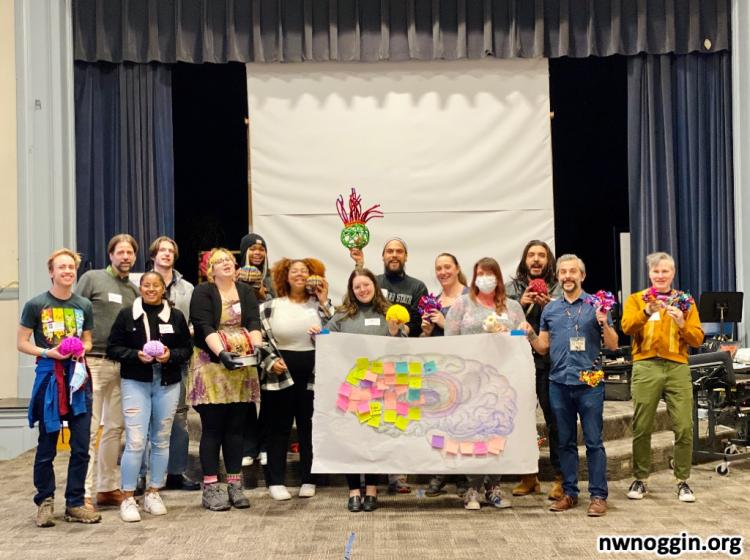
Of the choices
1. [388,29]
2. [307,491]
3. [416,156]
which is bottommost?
[307,491]

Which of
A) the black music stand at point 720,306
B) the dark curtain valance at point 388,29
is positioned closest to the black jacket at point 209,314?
the dark curtain valance at point 388,29

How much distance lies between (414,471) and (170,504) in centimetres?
131

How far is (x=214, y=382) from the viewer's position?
14.9ft

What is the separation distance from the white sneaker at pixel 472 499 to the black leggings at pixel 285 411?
892 mm

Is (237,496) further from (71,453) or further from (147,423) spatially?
(71,453)

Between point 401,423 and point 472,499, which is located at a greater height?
point 401,423

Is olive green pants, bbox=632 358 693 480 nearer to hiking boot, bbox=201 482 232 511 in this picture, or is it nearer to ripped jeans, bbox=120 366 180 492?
hiking boot, bbox=201 482 232 511

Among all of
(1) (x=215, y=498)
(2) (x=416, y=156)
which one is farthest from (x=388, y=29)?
(1) (x=215, y=498)

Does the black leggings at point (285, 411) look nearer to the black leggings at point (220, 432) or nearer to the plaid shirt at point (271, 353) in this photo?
the plaid shirt at point (271, 353)

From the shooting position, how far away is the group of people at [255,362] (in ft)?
14.2

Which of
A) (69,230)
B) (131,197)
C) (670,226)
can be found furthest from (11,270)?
(670,226)

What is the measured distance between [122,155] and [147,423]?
3455mm

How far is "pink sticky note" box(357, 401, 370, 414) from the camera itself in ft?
15.1

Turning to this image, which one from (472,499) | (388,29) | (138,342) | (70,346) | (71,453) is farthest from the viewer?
(388,29)
